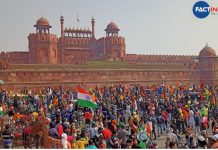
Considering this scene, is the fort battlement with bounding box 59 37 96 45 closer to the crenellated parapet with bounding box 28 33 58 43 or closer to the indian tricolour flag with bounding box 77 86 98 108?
the crenellated parapet with bounding box 28 33 58 43

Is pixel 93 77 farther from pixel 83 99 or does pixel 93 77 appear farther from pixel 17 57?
pixel 83 99

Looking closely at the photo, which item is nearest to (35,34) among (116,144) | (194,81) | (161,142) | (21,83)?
(21,83)

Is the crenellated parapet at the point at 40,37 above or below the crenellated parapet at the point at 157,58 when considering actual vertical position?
above

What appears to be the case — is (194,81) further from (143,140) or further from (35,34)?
(143,140)

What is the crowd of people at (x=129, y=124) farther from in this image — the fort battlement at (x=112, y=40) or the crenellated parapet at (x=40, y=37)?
the fort battlement at (x=112, y=40)

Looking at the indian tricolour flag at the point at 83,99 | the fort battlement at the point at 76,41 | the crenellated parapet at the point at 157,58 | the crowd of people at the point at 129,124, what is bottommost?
the crowd of people at the point at 129,124

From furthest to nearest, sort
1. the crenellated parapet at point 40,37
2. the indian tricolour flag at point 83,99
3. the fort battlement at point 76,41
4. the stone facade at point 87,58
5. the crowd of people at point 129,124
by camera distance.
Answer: the fort battlement at point 76,41 → the crenellated parapet at point 40,37 → the stone facade at point 87,58 → the indian tricolour flag at point 83,99 → the crowd of people at point 129,124

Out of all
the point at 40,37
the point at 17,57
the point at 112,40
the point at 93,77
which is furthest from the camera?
the point at 112,40

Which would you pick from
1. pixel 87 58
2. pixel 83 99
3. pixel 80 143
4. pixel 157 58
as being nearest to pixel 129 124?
pixel 83 99

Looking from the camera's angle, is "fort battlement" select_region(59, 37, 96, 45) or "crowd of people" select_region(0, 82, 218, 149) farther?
"fort battlement" select_region(59, 37, 96, 45)

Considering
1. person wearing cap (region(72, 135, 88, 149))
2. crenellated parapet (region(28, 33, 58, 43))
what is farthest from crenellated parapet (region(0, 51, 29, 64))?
person wearing cap (region(72, 135, 88, 149))

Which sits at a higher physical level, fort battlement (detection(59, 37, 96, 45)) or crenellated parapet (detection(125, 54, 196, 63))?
fort battlement (detection(59, 37, 96, 45))

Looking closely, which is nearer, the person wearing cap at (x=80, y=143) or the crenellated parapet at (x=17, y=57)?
the person wearing cap at (x=80, y=143)

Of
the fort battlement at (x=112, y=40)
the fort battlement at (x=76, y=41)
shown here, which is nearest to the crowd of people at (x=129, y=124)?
the fort battlement at (x=76, y=41)
